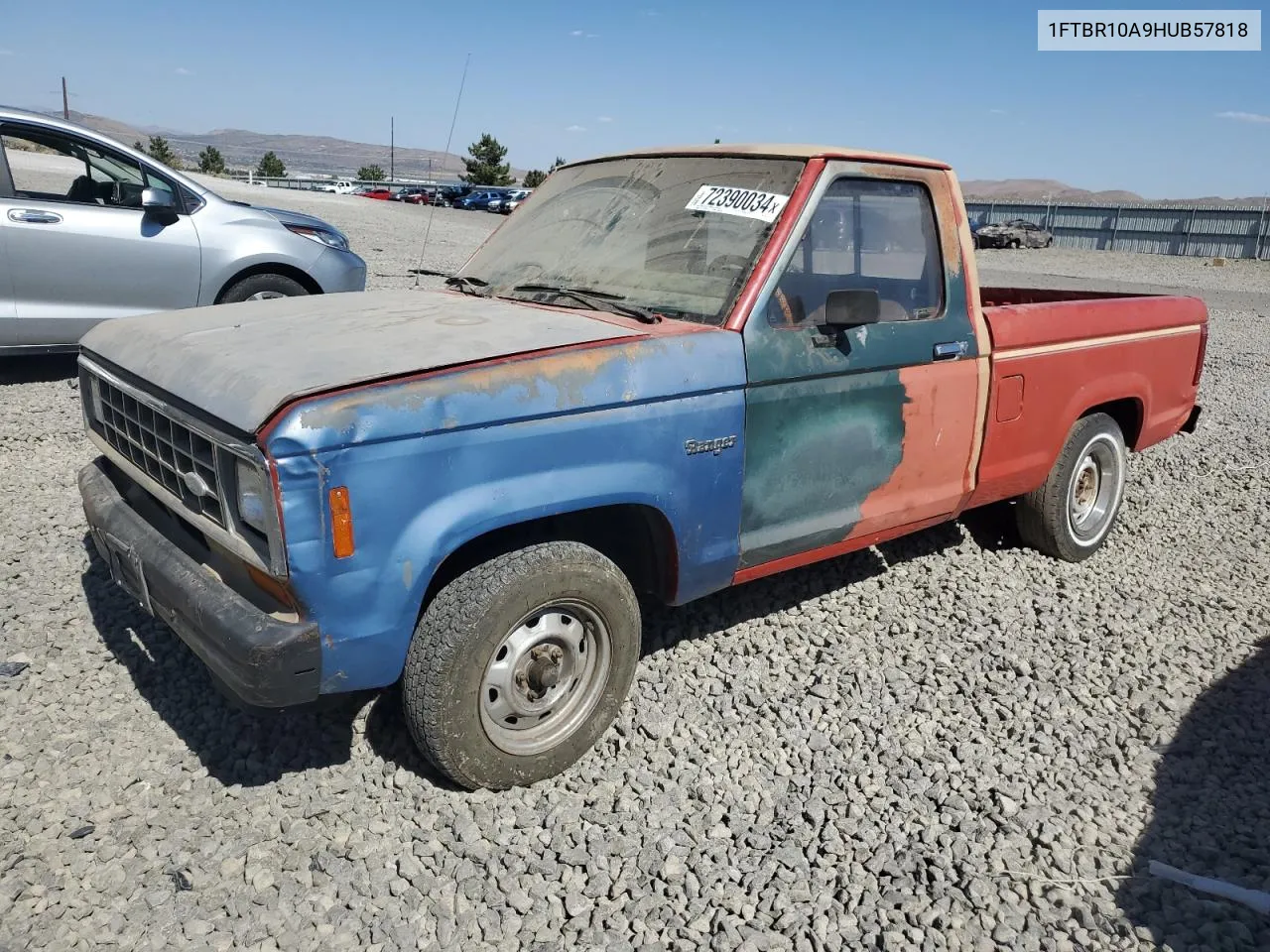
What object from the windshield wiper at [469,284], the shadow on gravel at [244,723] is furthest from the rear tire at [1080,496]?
the shadow on gravel at [244,723]

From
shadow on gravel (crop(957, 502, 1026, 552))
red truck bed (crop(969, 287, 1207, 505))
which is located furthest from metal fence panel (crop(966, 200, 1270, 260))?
shadow on gravel (crop(957, 502, 1026, 552))

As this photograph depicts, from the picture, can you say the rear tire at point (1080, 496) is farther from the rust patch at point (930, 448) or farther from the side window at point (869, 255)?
the side window at point (869, 255)

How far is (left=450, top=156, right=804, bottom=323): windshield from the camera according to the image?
3.37 meters

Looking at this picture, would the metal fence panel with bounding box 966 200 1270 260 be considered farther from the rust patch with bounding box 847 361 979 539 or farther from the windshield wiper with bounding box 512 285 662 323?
the windshield wiper with bounding box 512 285 662 323

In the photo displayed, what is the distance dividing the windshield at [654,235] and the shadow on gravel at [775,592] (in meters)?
1.38

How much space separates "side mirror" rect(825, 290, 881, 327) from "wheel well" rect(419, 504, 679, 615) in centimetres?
92

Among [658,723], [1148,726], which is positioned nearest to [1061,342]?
[1148,726]

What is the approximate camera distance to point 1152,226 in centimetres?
3584

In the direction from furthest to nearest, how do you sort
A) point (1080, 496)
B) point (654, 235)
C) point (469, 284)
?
point (1080, 496) → point (469, 284) → point (654, 235)

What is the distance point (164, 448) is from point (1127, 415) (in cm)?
459

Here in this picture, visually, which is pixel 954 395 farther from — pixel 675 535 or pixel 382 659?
pixel 382 659

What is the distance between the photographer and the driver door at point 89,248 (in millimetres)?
6352

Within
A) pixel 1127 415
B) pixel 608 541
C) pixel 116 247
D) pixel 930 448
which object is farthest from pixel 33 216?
pixel 1127 415

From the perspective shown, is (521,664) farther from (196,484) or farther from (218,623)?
(196,484)
